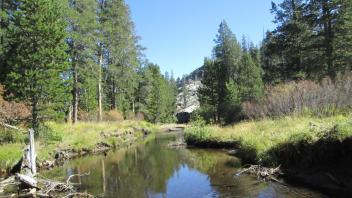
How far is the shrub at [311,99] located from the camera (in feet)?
73.3

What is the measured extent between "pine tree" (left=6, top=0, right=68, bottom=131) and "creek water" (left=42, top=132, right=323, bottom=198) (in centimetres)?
477

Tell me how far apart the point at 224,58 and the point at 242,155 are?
48297 mm

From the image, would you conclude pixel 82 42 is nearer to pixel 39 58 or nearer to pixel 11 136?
pixel 39 58

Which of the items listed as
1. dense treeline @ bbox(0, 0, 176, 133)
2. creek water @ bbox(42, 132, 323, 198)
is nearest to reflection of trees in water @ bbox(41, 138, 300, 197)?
creek water @ bbox(42, 132, 323, 198)

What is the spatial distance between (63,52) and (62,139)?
6208mm

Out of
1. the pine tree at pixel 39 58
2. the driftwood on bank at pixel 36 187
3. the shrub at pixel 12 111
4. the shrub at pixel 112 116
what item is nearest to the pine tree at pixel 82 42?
the pine tree at pixel 39 58

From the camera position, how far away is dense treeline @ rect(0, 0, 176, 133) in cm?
2355

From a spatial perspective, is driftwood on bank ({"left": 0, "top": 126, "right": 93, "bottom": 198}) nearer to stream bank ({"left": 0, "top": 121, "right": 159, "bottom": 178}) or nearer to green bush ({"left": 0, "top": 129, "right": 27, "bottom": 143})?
stream bank ({"left": 0, "top": 121, "right": 159, "bottom": 178})

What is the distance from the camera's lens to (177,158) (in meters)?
22.1

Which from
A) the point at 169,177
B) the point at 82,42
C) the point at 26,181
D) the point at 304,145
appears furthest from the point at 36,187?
the point at 82,42

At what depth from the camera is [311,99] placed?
80.8ft

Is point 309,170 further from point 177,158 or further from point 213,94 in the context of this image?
point 213,94

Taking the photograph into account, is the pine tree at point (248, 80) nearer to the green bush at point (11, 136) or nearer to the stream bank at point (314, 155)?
the stream bank at point (314, 155)

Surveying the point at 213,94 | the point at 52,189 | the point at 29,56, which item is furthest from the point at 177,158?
the point at 213,94
